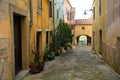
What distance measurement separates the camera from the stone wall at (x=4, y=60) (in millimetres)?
7391

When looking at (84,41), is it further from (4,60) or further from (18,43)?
(4,60)

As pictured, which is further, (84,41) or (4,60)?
(84,41)

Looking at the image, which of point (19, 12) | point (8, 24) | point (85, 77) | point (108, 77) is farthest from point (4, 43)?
point (108, 77)

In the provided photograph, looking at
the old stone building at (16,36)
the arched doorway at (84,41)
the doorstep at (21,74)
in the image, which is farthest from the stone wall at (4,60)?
the arched doorway at (84,41)

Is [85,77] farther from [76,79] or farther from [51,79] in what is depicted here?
[51,79]

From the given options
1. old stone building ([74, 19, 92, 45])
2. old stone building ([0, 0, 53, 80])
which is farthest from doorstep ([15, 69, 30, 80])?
old stone building ([74, 19, 92, 45])

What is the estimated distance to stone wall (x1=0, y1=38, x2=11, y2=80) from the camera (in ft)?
24.3

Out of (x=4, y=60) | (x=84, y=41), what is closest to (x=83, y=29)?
(x=84, y=41)

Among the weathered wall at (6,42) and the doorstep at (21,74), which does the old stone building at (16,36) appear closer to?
the weathered wall at (6,42)

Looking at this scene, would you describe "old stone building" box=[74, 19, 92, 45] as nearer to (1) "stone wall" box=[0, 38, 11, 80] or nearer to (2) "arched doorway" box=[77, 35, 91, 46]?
(2) "arched doorway" box=[77, 35, 91, 46]

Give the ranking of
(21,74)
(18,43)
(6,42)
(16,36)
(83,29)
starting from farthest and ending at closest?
(83,29) < (18,43) < (16,36) < (21,74) < (6,42)

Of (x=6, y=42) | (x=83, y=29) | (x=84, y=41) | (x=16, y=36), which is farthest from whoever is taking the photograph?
(x=84, y=41)

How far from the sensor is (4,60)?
25.0ft

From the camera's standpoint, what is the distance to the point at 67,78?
9617mm
